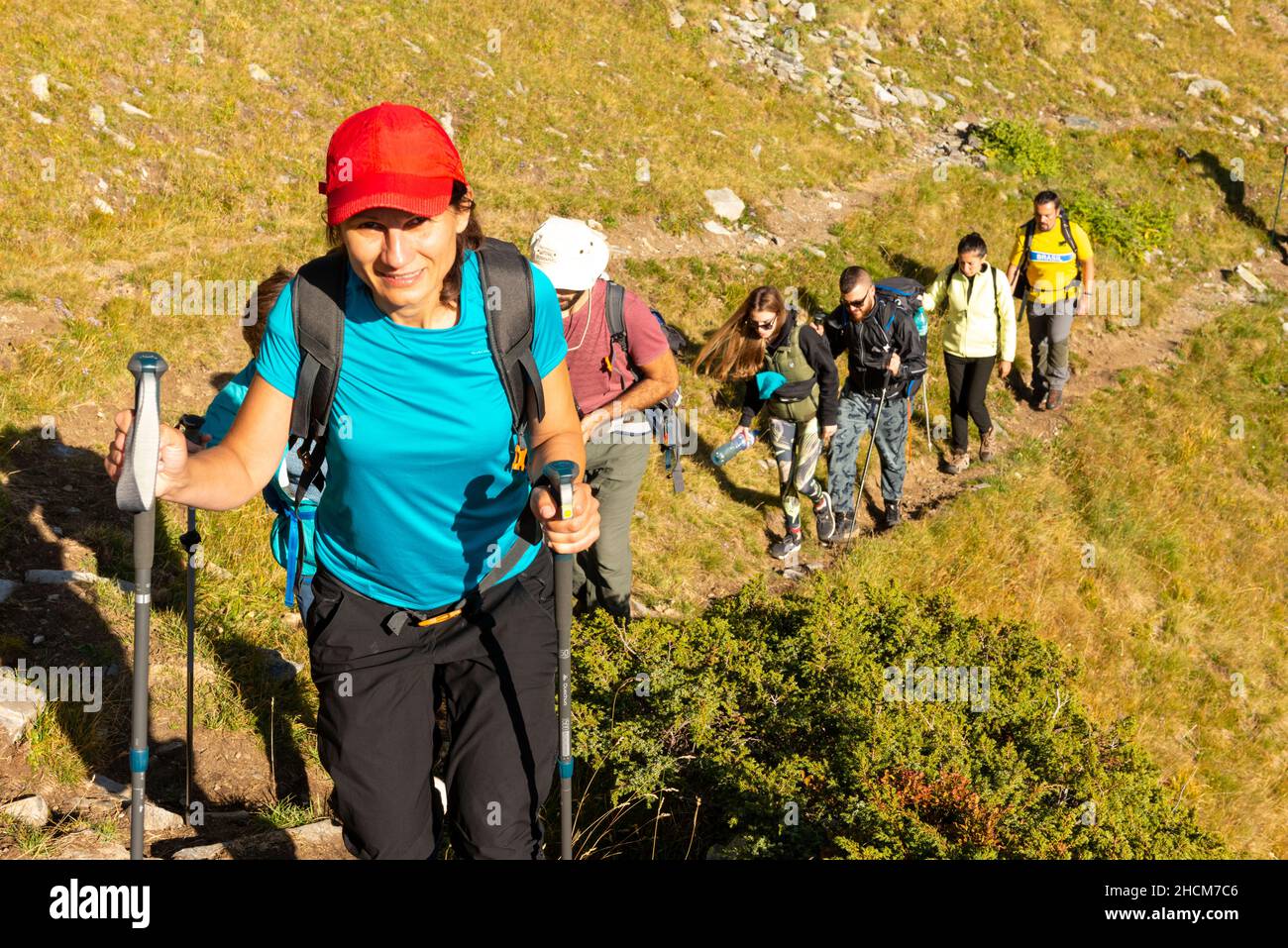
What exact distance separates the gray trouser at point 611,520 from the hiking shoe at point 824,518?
148 inches

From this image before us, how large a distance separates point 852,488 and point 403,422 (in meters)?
8.01

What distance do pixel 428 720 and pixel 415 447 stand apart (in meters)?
1.03

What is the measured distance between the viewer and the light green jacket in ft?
40.1

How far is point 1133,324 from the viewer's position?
1795cm

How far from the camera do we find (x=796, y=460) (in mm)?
10391

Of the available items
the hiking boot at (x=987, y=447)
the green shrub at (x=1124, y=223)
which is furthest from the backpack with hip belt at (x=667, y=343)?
the green shrub at (x=1124, y=223)

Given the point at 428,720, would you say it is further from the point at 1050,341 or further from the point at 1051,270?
the point at 1050,341

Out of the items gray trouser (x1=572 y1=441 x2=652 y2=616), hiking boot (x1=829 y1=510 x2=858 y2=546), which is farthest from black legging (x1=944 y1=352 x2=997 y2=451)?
gray trouser (x1=572 y1=441 x2=652 y2=616)

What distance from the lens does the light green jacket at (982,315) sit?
40.1 feet

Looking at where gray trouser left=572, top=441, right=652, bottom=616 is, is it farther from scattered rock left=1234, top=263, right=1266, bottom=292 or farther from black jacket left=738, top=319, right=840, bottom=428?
scattered rock left=1234, top=263, right=1266, bottom=292

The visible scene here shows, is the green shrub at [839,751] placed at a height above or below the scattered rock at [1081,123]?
below

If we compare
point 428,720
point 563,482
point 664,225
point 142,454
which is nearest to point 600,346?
point 428,720

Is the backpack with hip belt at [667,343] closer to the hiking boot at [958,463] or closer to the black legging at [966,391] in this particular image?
the black legging at [966,391]

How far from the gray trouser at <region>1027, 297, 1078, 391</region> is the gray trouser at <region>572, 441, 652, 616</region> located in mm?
8415
